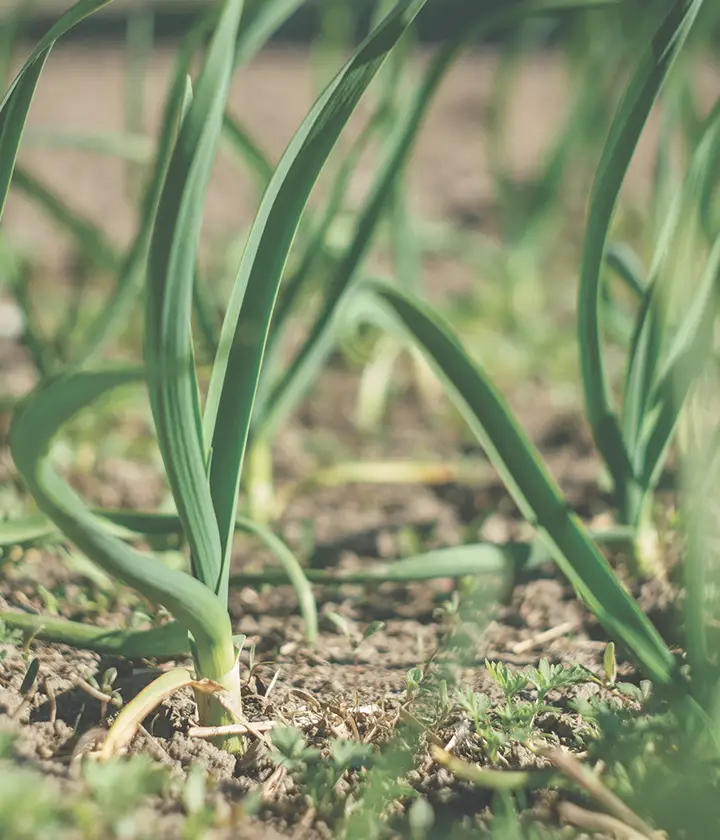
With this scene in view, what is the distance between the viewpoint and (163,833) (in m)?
0.64

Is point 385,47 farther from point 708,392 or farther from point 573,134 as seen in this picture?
point 573,134

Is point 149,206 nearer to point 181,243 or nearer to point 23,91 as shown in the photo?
point 23,91

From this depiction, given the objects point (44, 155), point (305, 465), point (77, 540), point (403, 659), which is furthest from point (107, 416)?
point (44, 155)

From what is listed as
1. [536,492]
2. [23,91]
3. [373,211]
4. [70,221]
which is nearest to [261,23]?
[373,211]

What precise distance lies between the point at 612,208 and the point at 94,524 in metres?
0.56

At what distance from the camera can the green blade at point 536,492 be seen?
791mm

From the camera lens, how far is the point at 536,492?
0.85 meters

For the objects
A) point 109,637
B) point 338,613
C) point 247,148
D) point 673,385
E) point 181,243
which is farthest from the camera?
point 247,148

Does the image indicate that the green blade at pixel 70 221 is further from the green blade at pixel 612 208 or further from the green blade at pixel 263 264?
the green blade at pixel 612 208

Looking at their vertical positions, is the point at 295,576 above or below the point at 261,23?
below

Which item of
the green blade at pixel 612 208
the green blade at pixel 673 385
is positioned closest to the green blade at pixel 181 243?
the green blade at pixel 612 208

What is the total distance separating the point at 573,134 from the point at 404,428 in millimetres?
640

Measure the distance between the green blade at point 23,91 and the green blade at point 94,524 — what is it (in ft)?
0.69

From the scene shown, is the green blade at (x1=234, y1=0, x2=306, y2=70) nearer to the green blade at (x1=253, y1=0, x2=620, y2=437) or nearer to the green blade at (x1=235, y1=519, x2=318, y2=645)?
the green blade at (x1=253, y1=0, x2=620, y2=437)
